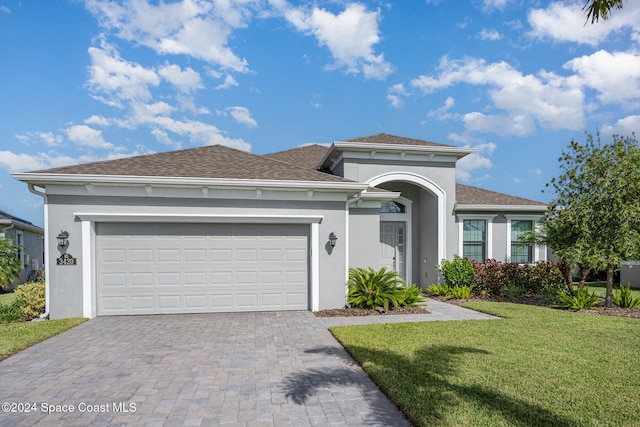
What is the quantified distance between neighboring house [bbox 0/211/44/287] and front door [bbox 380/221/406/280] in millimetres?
16664

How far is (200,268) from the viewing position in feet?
29.4

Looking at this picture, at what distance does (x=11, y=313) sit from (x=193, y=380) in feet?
22.6

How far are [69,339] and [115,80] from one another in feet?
34.6

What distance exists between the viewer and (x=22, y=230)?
1841cm

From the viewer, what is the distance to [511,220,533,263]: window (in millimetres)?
14148

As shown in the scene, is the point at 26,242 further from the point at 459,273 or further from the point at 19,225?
the point at 459,273

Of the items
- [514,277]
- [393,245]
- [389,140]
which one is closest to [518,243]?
[514,277]

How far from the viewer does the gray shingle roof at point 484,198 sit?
13.7 meters

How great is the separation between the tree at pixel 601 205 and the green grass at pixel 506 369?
2.14 meters

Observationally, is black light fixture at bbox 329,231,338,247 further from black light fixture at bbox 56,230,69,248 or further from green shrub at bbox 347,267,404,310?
black light fixture at bbox 56,230,69,248

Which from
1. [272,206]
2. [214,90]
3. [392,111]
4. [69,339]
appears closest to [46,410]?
[69,339]

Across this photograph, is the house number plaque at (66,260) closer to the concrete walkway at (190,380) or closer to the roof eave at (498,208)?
the concrete walkway at (190,380)

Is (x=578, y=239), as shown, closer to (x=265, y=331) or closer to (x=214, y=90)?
(x=265, y=331)

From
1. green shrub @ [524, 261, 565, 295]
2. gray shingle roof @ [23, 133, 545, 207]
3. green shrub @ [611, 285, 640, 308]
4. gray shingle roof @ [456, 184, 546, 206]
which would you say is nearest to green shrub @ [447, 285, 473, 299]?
green shrub @ [524, 261, 565, 295]
